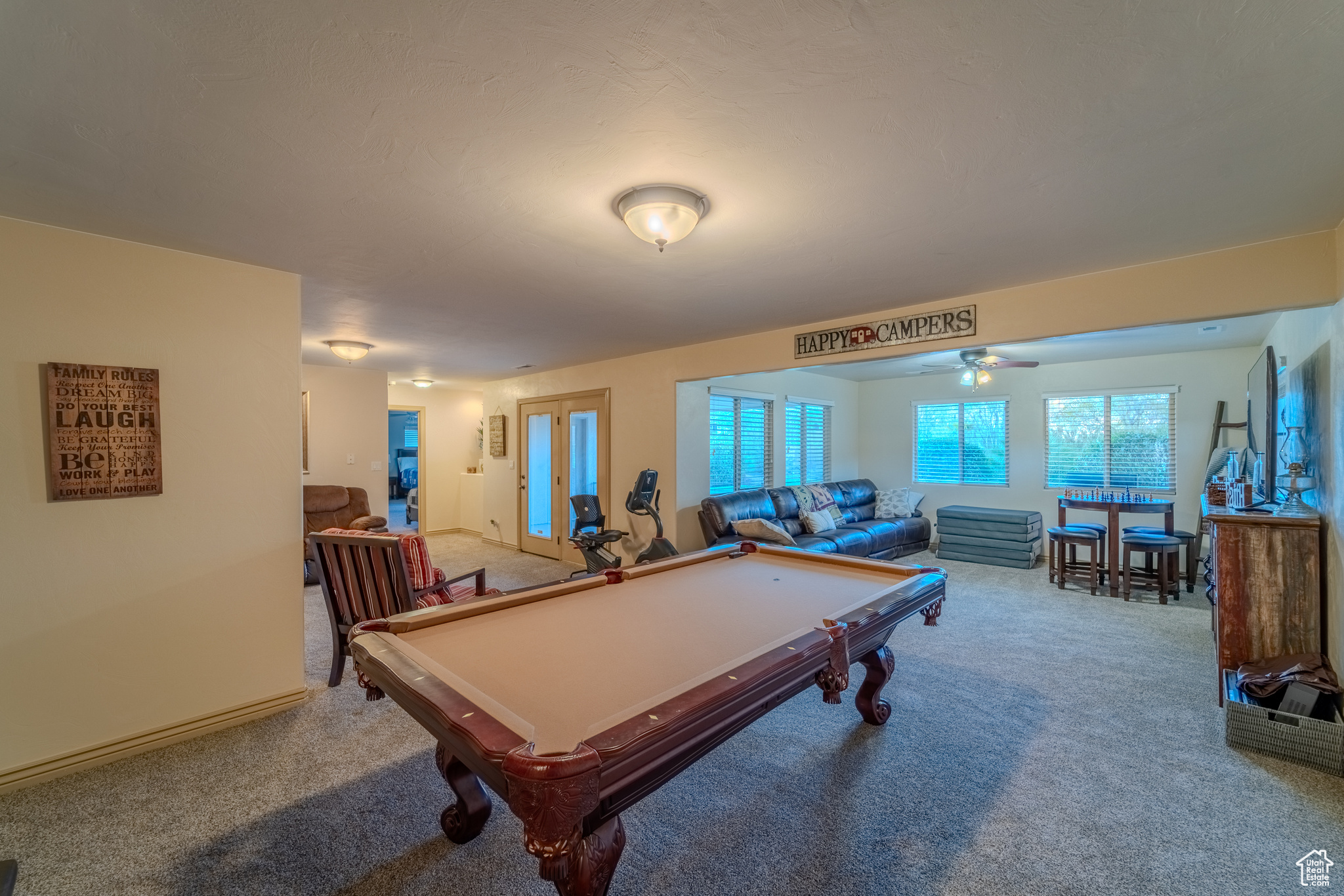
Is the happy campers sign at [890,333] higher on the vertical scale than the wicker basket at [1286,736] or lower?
higher

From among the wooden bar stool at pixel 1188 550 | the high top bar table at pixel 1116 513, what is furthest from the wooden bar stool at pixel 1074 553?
the wooden bar stool at pixel 1188 550

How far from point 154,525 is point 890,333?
437cm

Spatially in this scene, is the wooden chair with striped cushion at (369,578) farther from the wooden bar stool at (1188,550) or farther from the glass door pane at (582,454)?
the wooden bar stool at (1188,550)

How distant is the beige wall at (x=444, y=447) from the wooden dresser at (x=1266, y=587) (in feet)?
26.9

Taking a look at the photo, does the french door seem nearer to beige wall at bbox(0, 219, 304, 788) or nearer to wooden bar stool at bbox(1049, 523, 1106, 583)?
beige wall at bbox(0, 219, 304, 788)

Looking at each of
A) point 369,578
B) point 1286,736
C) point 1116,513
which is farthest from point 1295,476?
point 369,578

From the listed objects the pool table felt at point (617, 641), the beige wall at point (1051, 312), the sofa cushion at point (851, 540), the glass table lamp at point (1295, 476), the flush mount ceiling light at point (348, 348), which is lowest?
the sofa cushion at point (851, 540)

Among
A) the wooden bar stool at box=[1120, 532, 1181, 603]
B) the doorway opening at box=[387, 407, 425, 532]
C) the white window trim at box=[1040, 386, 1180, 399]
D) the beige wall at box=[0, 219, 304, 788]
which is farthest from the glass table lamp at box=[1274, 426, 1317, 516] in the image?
the doorway opening at box=[387, 407, 425, 532]

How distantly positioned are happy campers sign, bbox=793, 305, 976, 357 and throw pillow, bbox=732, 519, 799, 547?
5.56 ft

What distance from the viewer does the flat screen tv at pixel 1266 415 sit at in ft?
10.2

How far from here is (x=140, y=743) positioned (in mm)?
2543

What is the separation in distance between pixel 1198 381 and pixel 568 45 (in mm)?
7323

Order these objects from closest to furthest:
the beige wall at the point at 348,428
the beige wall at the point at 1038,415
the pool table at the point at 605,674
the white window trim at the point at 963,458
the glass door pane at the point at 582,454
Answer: the pool table at the point at 605,674, the beige wall at the point at 1038,415, the beige wall at the point at 348,428, the glass door pane at the point at 582,454, the white window trim at the point at 963,458

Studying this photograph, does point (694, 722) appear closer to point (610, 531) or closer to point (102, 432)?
point (102, 432)
